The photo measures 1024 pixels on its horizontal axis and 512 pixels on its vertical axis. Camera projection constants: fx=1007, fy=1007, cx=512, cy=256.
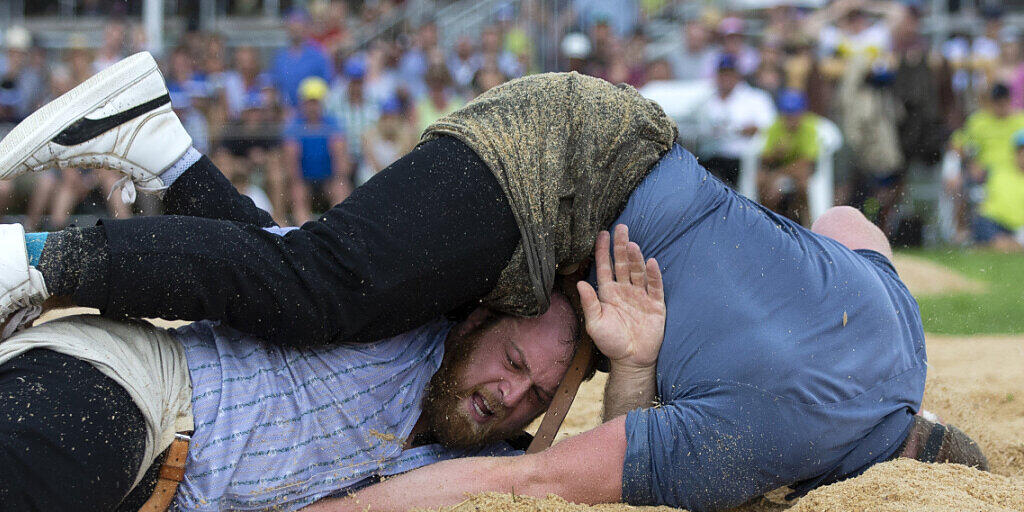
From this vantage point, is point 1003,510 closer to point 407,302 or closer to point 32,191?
point 407,302

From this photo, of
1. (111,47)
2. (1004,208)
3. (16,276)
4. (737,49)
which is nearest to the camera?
(16,276)

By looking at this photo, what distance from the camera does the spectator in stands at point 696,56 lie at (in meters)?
9.09

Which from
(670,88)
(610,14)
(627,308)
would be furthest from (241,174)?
(627,308)

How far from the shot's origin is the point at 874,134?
Result: 876cm

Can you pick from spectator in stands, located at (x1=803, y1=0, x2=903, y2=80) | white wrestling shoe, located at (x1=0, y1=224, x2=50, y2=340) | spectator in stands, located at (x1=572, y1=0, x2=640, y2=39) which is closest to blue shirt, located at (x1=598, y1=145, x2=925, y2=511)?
white wrestling shoe, located at (x1=0, y1=224, x2=50, y2=340)

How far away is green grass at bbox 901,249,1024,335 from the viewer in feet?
18.4

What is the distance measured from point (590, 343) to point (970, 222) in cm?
771

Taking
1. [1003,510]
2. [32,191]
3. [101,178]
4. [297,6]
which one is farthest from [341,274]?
[297,6]

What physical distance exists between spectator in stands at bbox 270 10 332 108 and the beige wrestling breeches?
609 centimetres

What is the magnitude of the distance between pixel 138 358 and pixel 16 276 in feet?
1.13

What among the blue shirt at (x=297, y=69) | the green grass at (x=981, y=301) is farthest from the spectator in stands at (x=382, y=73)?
the green grass at (x=981, y=301)

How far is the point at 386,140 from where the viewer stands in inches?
316

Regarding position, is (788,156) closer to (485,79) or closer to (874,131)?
(874,131)

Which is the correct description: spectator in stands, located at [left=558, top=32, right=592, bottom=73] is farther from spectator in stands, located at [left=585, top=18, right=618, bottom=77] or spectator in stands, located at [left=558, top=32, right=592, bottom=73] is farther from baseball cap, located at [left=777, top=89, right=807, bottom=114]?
baseball cap, located at [left=777, top=89, right=807, bottom=114]
